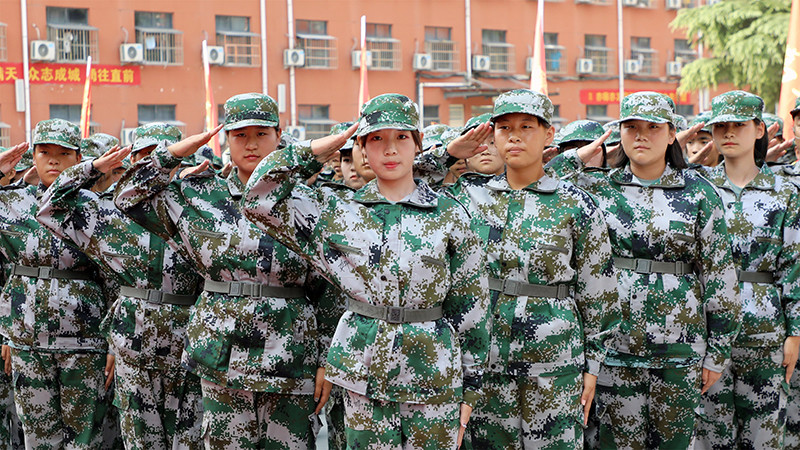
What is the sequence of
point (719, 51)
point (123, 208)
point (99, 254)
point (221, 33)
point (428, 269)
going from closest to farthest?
1. point (428, 269)
2. point (123, 208)
3. point (99, 254)
4. point (719, 51)
5. point (221, 33)

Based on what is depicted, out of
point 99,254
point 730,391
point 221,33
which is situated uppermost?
point 221,33

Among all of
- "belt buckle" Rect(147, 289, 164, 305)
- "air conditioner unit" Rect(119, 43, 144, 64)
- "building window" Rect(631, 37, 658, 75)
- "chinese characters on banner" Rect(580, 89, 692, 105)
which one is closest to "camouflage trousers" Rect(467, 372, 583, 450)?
"belt buckle" Rect(147, 289, 164, 305)

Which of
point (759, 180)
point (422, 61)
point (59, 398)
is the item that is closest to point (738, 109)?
point (759, 180)

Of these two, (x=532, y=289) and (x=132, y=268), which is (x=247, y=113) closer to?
(x=132, y=268)

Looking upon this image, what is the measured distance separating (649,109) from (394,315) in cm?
187

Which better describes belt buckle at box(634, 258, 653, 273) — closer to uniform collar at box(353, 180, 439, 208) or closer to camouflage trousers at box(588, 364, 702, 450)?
camouflage trousers at box(588, 364, 702, 450)

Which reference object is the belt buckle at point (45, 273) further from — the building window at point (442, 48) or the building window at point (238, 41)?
the building window at point (442, 48)

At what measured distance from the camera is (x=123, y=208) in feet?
14.2

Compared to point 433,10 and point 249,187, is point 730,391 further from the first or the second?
point 433,10

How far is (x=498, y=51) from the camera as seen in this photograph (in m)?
29.8

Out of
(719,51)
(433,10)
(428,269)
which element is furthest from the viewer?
(433,10)

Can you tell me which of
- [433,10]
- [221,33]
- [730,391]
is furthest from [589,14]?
[730,391]

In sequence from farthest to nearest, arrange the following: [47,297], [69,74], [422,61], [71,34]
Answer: [422,61]
[69,74]
[71,34]
[47,297]

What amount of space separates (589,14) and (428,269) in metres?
29.4
